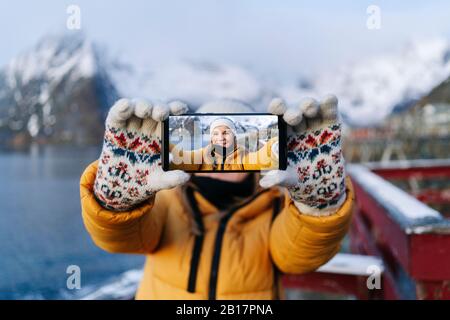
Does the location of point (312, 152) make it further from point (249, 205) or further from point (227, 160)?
point (249, 205)

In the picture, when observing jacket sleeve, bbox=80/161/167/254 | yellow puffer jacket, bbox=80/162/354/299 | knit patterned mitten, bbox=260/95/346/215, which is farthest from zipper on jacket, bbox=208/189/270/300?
knit patterned mitten, bbox=260/95/346/215

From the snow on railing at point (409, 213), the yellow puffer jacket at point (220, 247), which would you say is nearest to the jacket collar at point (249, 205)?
the yellow puffer jacket at point (220, 247)

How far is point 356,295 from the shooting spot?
1.37 meters

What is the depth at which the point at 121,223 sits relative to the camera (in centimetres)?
67

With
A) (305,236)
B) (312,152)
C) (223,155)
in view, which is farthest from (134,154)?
(305,236)

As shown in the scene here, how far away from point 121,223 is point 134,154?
16 cm

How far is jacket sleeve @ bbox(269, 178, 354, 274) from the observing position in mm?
664

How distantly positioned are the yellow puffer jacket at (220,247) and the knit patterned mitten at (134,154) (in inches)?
6.1

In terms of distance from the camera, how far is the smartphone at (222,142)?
54 centimetres

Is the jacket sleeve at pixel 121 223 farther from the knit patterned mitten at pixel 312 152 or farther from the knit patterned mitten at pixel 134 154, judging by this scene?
the knit patterned mitten at pixel 312 152

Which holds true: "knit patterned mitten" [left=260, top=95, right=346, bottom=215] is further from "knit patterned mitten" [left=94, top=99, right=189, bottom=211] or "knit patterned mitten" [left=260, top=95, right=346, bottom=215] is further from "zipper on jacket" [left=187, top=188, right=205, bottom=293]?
"zipper on jacket" [left=187, top=188, right=205, bottom=293]

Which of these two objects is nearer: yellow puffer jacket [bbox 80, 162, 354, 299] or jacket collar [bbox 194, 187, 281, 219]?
yellow puffer jacket [bbox 80, 162, 354, 299]

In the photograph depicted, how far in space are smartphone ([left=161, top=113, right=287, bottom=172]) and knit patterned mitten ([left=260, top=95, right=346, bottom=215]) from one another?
2cm
